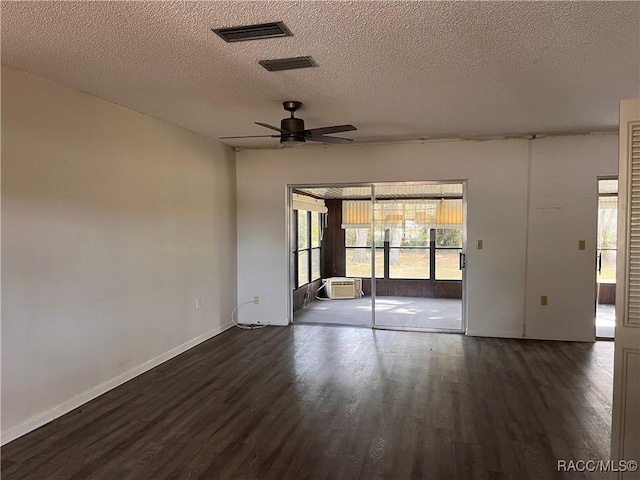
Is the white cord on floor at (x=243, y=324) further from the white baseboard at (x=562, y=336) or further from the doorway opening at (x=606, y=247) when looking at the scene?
the doorway opening at (x=606, y=247)

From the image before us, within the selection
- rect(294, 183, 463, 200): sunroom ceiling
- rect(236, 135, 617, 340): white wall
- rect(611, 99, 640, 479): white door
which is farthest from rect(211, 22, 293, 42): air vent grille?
rect(294, 183, 463, 200): sunroom ceiling

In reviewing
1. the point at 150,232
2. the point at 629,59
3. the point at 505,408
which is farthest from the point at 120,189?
the point at 629,59

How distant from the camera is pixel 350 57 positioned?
271cm

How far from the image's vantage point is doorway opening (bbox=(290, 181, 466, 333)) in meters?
6.64

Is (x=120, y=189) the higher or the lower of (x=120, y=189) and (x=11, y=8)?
the lower

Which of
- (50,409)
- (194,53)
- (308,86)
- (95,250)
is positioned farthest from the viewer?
(95,250)

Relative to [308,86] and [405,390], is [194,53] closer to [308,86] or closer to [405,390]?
[308,86]

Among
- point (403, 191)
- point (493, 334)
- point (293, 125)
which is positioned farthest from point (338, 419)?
point (403, 191)

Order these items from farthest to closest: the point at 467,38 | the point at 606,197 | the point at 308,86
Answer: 1. the point at 606,197
2. the point at 308,86
3. the point at 467,38

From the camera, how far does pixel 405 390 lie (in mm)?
3617

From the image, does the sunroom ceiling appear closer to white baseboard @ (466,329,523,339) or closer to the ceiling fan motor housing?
white baseboard @ (466,329,523,339)

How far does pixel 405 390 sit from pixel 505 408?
78cm

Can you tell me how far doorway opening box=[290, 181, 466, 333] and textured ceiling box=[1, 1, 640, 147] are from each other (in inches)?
95.7

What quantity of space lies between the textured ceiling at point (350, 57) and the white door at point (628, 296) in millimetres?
655
